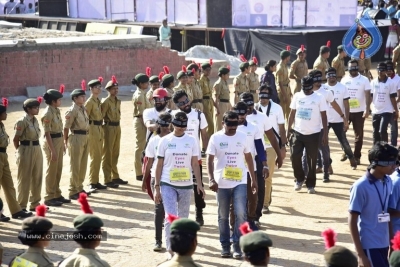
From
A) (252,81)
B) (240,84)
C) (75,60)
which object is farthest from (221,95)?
(75,60)

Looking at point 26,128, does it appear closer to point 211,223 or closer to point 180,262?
point 211,223

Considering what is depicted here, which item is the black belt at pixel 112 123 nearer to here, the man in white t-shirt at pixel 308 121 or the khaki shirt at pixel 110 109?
the khaki shirt at pixel 110 109

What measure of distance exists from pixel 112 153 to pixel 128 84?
1143 centimetres

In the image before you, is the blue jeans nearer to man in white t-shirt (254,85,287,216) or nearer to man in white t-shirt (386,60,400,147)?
man in white t-shirt (254,85,287,216)

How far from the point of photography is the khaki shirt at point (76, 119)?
43.0 feet

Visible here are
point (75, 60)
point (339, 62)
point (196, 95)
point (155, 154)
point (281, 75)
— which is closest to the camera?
point (155, 154)

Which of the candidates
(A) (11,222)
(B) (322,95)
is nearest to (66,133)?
(A) (11,222)

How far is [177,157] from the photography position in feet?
32.5

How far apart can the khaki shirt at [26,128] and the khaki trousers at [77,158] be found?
41.5 inches

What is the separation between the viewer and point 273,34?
2908 cm

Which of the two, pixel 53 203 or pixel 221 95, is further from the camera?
pixel 221 95

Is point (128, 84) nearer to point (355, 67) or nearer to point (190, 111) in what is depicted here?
point (355, 67)

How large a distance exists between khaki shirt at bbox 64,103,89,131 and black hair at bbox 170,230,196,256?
22.7 feet

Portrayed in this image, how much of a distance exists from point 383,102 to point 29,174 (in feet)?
20.8
